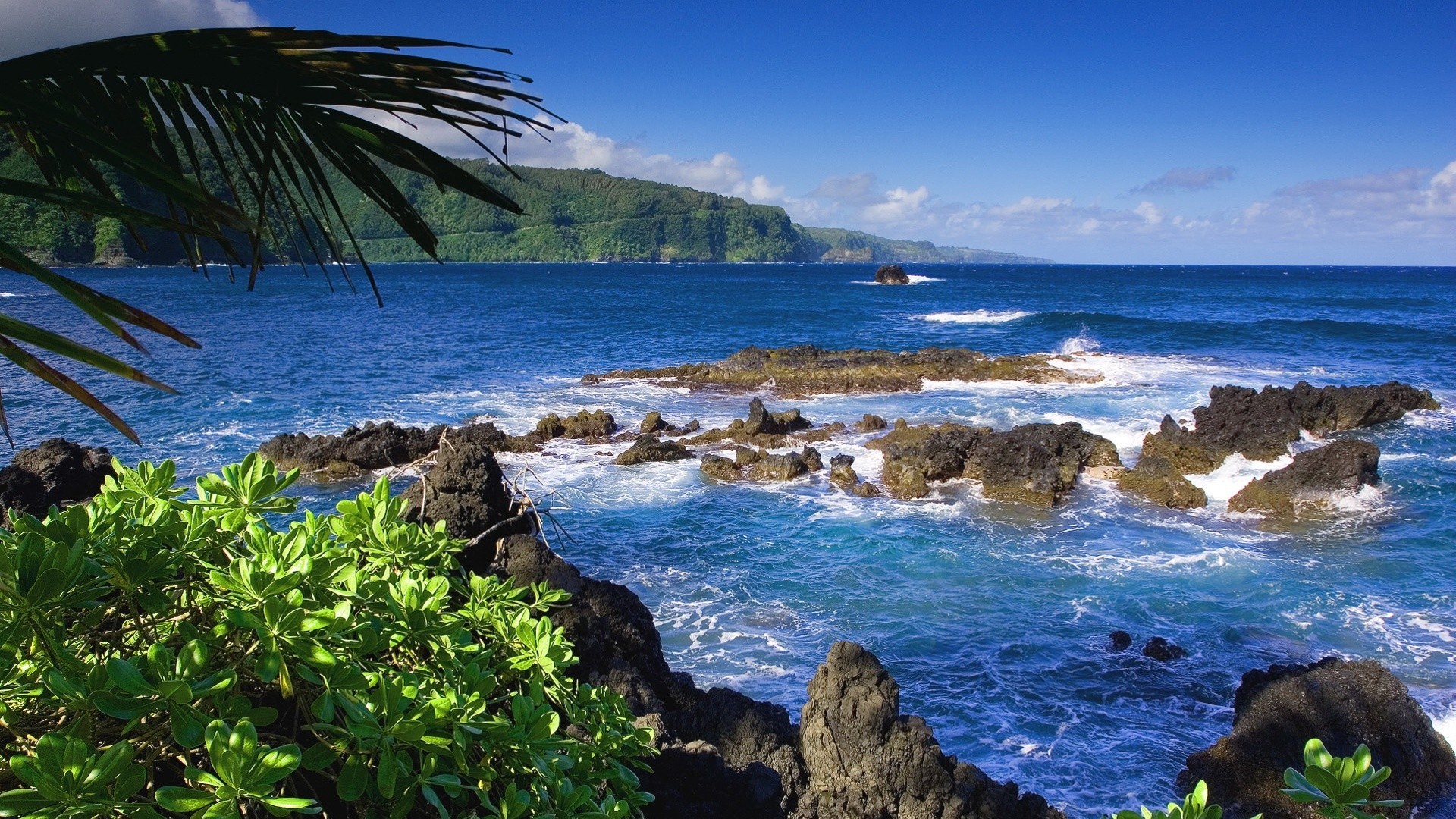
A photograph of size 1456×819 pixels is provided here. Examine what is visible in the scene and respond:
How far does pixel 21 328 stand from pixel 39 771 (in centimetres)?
70

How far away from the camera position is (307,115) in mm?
1553

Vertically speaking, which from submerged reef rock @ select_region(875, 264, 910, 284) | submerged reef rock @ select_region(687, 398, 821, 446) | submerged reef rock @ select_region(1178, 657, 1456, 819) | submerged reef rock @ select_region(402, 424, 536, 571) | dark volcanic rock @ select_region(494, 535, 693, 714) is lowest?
submerged reef rock @ select_region(1178, 657, 1456, 819)

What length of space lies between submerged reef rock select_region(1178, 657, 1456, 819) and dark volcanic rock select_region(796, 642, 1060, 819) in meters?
2.28

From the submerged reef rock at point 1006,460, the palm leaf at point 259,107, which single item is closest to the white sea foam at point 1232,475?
the submerged reef rock at point 1006,460

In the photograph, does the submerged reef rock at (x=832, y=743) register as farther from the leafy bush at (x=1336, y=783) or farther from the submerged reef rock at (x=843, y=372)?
the submerged reef rock at (x=843, y=372)

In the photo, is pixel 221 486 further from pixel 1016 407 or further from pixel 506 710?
pixel 1016 407

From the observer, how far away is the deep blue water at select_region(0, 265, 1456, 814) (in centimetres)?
862

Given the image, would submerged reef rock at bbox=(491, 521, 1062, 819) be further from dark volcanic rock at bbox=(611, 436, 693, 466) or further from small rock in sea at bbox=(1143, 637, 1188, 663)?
dark volcanic rock at bbox=(611, 436, 693, 466)

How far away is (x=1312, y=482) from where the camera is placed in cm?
1445

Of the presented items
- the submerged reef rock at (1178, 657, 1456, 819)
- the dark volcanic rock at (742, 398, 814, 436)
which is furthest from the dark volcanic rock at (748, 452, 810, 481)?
the submerged reef rock at (1178, 657, 1456, 819)

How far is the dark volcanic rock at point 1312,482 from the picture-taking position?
14.2 m

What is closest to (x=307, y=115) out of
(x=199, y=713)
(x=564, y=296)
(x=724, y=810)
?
(x=199, y=713)

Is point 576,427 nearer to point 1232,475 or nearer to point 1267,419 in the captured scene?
point 1232,475

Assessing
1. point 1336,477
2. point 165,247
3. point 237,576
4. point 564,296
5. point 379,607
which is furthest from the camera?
point 165,247
